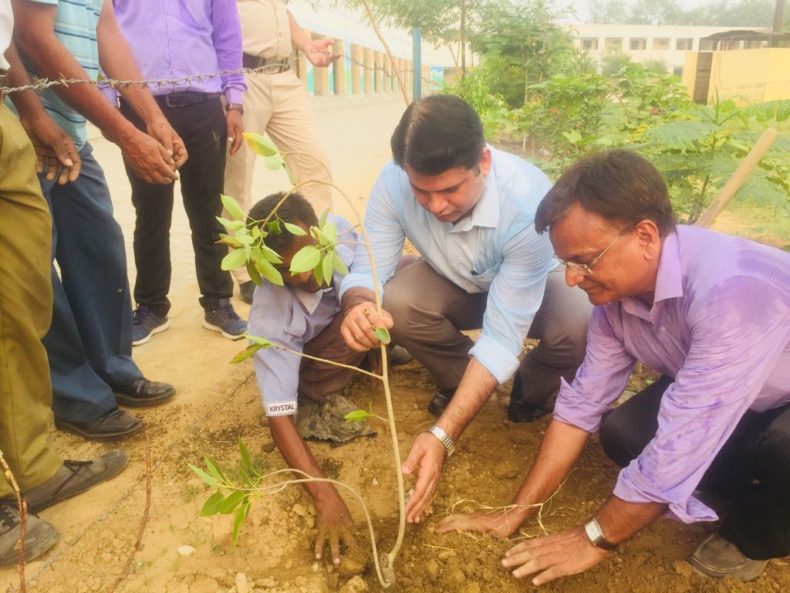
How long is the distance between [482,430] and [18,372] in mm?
1545

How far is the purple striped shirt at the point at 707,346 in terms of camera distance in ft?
4.53

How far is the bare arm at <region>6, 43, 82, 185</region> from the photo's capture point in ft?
5.83

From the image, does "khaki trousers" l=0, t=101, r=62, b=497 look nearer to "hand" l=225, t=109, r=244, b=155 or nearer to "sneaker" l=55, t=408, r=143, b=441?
"sneaker" l=55, t=408, r=143, b=441

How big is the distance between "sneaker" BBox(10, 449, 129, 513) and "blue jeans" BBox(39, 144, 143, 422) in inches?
8.4

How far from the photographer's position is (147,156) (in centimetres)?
215

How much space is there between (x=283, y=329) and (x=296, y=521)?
0.60m

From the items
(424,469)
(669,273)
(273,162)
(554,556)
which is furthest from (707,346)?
(273,162)

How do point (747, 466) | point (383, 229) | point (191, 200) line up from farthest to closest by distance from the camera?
point (191, 200) → point (383, 229) → point (747, 466)

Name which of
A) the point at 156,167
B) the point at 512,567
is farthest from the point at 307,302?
the point at 512,567

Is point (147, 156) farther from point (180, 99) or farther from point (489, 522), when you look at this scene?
point (489, 522)

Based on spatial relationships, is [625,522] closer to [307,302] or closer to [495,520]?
[495,520]

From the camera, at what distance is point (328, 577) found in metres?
1.77

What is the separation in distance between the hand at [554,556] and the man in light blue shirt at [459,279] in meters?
0.29

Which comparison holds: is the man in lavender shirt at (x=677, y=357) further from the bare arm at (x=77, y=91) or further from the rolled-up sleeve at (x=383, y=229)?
the bare arm at (x=77, y=91)
